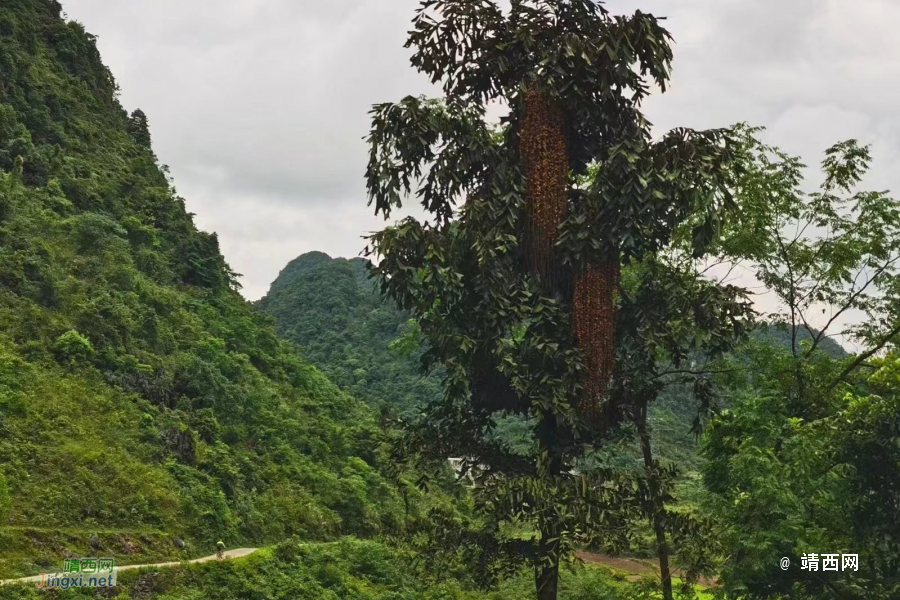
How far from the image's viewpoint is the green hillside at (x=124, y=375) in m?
18.5

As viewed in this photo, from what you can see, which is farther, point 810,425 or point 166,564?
Answer: point 166,564

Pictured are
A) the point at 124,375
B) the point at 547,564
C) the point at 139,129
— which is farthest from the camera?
the point at 139,129

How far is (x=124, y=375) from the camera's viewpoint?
2400cm

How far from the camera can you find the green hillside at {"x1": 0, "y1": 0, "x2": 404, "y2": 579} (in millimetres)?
18469

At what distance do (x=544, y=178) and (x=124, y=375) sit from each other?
20.1 m

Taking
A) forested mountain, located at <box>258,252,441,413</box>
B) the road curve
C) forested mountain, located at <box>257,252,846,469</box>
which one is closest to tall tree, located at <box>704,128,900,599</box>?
the road curve

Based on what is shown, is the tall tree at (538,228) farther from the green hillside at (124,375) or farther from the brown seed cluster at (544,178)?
the green hillside at (124,375)

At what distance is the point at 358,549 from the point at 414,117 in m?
19.8

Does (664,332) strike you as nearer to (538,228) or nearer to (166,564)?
(538,228)

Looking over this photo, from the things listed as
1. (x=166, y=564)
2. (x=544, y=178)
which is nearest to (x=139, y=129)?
(x=166, y=564)

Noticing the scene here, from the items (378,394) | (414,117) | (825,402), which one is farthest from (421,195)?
(378,394)

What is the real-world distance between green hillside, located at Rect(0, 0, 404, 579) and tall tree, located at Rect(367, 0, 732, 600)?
37.5 ft

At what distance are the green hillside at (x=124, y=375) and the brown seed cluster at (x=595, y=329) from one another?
40.7ft

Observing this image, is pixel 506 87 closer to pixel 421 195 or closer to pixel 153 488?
pixel 421 195
